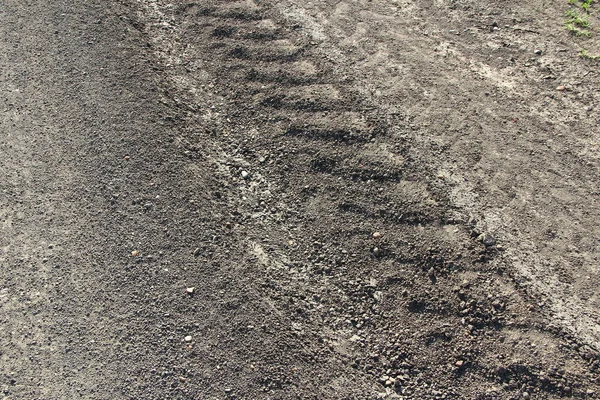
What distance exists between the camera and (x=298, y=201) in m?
4.12

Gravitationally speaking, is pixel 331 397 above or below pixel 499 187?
below

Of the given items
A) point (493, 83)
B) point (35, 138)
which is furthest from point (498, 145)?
point (35, 138)

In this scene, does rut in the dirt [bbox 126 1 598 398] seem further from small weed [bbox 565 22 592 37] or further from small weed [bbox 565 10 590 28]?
small weed [bbox 565 10 590 28]

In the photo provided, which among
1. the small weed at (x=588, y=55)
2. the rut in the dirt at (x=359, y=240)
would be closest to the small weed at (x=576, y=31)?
the small weed at (x=588, y=55)

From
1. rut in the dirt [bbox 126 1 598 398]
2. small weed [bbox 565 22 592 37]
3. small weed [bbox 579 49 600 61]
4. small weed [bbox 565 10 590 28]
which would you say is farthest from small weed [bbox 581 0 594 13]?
rut in the dirt [bbox 126 1 598 398]

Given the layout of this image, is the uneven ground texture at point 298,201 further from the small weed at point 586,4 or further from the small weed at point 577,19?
the small weed at point 586,4

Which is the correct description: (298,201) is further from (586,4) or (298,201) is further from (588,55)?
(586,4)

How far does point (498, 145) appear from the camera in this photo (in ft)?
14.3

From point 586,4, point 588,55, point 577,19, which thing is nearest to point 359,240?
point 588,55

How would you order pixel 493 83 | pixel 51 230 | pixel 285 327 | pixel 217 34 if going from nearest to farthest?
1. pixel 285 327
2. pixel 51 230
3. pixel 493 83
4. pixel 217 34

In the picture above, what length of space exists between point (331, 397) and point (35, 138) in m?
3.19

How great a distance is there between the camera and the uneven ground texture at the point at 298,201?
327 cm

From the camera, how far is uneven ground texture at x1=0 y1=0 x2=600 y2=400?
3.27 metres

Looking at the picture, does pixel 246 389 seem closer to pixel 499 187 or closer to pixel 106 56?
pixel 499 187
